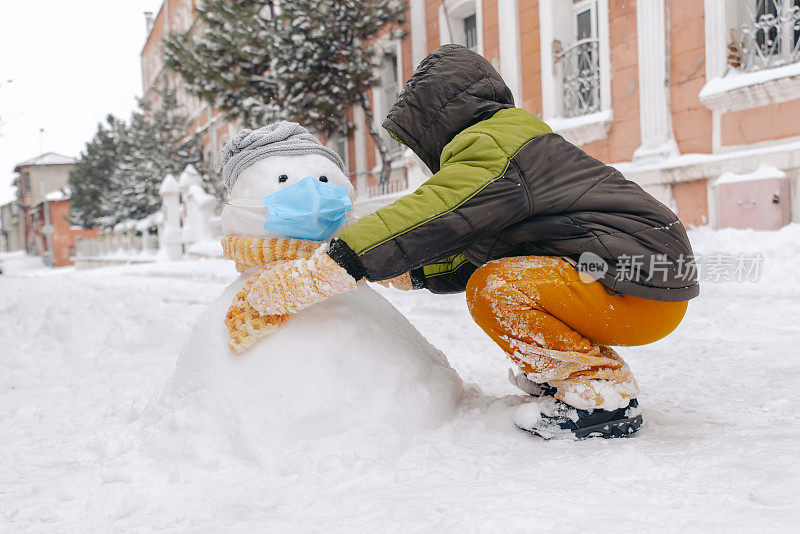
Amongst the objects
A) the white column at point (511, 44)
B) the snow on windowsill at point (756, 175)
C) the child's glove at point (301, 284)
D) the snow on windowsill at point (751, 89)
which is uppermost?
the white column at point (511, 44)

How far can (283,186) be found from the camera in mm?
2080

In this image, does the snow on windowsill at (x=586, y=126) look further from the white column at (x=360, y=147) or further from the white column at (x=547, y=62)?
the white column at (x=360, y=147)

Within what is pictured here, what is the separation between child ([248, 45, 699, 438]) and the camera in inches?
65.7

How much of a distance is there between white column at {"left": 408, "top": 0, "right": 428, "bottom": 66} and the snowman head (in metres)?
10.4

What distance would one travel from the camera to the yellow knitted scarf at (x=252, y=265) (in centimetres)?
186

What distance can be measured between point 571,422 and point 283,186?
120 centimetres

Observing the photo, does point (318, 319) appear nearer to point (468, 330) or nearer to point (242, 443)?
point (242, 443)

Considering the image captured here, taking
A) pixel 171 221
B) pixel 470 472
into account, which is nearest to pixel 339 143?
pixel 171 221

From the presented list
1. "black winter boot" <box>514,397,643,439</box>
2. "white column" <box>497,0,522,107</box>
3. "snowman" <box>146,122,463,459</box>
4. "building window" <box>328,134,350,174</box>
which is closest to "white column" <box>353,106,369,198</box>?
"building window" <box>328,134,350,174</box>

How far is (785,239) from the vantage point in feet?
16.4

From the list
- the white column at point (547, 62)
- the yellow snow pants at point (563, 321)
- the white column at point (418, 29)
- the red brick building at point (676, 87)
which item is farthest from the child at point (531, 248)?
the white column at point (418, 29)

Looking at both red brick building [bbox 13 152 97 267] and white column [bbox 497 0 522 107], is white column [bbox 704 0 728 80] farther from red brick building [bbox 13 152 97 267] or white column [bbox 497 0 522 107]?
red brick building [bbox 13 152 97 267]

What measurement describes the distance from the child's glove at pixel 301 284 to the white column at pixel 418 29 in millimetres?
11024

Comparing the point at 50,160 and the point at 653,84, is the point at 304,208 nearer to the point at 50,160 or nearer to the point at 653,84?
the point at 653,84
